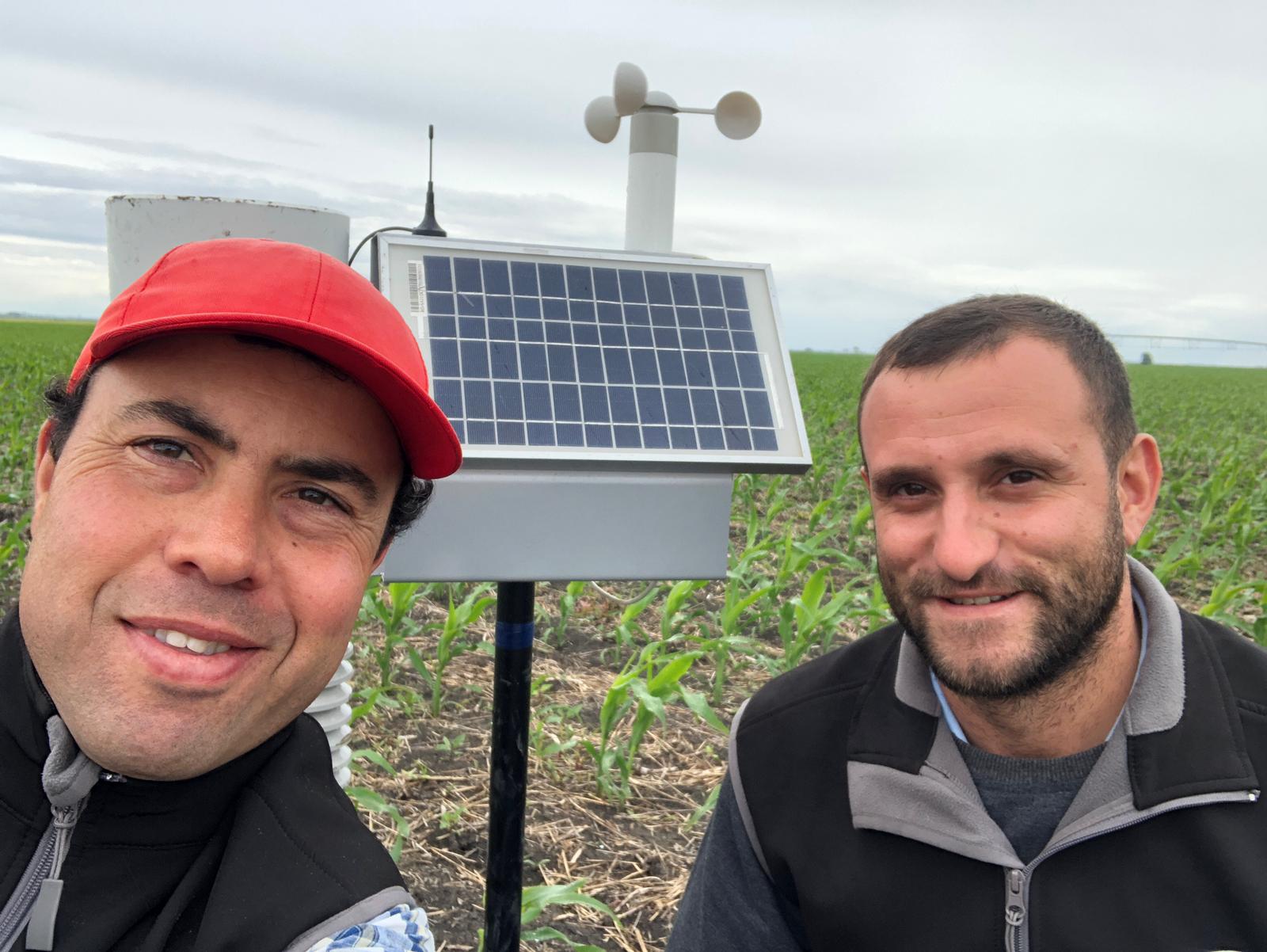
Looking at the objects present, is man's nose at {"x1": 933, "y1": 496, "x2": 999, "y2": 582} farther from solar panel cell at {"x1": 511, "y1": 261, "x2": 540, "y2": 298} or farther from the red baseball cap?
solar panel cell at {"x1": 511, "y1": 261, "x2": 540, "y2": 298}

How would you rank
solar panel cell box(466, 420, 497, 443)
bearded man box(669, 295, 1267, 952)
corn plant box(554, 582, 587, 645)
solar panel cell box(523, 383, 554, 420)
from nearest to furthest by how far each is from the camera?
bearded man box(669, 295, 1267, 952) → solar panel cell box(466, 420, 497, 443) → solar panel cell box(523, 383, 554, 420) → corn plant box(554, 582, 587, 645)

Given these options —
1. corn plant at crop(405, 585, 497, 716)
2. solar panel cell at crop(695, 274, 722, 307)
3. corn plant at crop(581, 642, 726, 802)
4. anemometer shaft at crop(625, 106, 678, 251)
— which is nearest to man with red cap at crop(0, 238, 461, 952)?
solar panel cell at crop(695, 274, 722, 307)

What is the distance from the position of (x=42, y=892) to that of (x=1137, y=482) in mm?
1784

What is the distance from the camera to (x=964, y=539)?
1664 millimetres

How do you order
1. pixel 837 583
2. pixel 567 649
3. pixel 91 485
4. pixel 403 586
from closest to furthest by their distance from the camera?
pixel 91 485, pixel 403 586, pixel 567 649, pixel 837 583

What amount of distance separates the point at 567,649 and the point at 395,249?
10.6ft

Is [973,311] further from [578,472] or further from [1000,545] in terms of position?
[578,472]

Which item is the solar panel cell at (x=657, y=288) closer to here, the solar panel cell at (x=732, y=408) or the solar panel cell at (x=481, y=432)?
the solar panel cell at (x=732, y=408)

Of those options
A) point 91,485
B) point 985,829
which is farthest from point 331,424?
point 985,829

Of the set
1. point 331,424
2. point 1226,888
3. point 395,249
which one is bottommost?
point 1226,888

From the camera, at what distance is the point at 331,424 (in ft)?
4.43

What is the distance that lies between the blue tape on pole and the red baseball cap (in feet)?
2.35

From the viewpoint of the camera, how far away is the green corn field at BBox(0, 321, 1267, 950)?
9.96ft

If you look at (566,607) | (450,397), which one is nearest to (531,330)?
(450,397)
